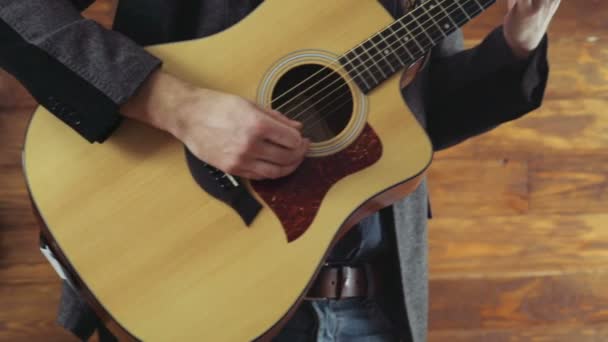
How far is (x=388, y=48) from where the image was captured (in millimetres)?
843

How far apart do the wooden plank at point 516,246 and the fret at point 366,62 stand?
83 cm

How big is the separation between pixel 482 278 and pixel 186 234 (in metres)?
1.05

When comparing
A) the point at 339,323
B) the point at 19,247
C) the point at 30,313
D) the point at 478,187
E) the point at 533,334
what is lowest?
the point at 533,334

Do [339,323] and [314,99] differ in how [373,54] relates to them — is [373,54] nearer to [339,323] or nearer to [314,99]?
[314,99]

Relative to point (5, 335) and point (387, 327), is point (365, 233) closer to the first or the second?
point (387, 327)

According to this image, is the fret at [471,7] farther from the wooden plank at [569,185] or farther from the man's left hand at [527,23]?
the wooden plank at [569,185]

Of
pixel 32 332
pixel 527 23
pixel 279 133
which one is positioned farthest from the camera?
pixel 32 332

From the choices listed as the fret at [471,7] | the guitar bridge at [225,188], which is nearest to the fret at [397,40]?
the fret at [471,7]

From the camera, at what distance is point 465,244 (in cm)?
161

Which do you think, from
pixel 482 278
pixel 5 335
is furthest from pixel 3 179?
pixel 482 278

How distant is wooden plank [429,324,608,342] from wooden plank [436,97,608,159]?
1.51ft

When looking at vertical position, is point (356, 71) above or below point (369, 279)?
above

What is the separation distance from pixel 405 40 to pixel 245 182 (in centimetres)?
30

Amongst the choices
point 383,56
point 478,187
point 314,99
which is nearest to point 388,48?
point 383,56
